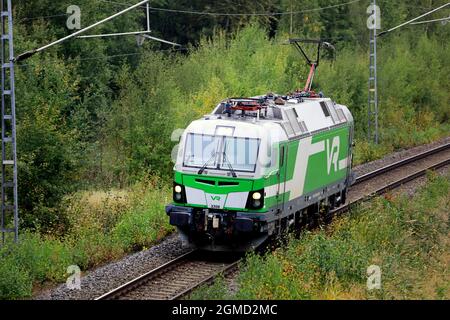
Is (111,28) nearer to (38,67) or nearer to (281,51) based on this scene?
(281,51)

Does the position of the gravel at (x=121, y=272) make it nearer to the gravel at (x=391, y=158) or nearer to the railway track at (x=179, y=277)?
the railway track at (x=179, y=277)

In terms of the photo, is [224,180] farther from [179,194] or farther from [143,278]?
[143,278]

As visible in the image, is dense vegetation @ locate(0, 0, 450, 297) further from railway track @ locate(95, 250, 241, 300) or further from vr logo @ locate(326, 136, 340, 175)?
vr logo @ locate(326, 136, 340, 175)

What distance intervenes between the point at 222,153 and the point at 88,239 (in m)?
3.68

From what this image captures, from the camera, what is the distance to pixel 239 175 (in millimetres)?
19703

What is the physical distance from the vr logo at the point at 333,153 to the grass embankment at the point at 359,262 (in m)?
1.34

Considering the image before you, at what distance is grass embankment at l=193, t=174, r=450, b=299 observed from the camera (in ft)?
53.7

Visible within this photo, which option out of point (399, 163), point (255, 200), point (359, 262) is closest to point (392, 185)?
point (399, 163)

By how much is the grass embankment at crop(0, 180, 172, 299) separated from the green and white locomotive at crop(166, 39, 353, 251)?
1769 mm

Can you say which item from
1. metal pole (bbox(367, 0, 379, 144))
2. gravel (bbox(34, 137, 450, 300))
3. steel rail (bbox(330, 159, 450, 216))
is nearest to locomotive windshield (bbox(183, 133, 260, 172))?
gravel (bbox(34, 137, 450, 300))

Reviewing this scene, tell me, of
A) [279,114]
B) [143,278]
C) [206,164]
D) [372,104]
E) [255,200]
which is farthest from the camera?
[372,104]

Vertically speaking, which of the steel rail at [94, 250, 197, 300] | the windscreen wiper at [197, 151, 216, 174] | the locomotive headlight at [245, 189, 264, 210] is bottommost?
the steel rail at [94, 250, 197, 300]

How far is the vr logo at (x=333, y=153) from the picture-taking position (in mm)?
24297
